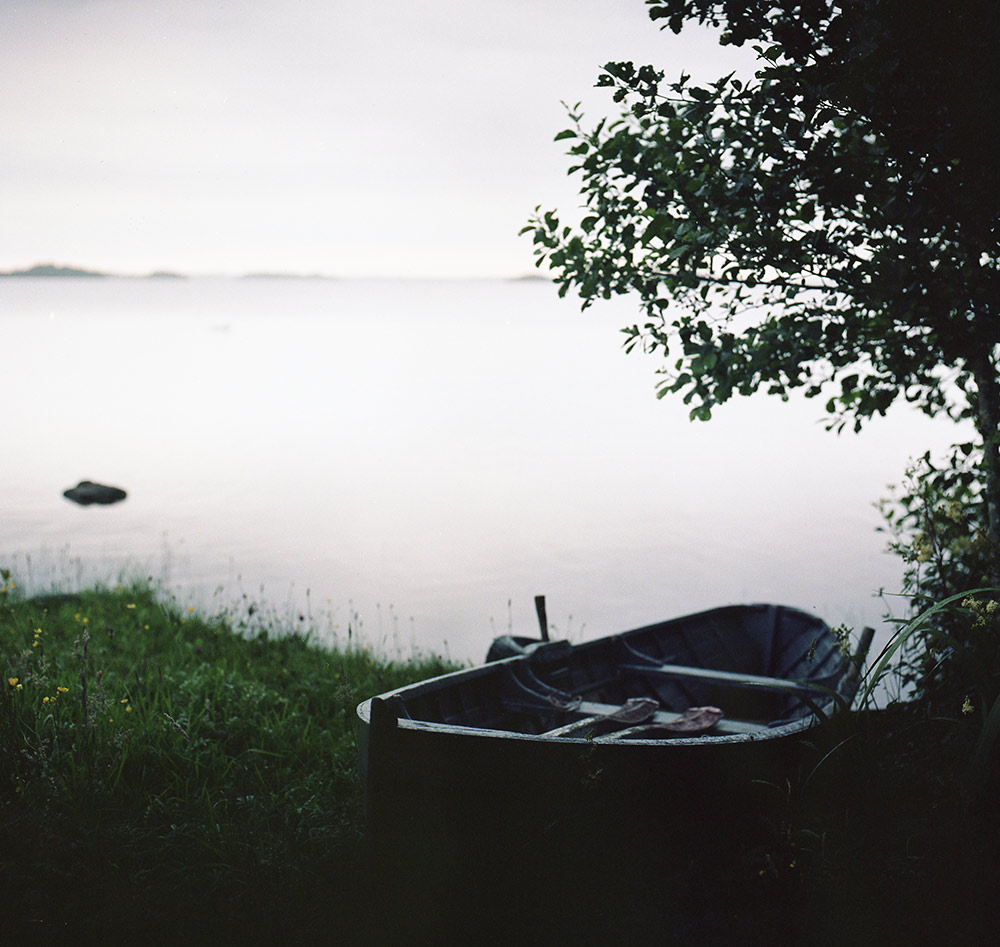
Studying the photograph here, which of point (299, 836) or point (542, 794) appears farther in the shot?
point (299, 836)

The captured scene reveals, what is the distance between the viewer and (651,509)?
1067 inches

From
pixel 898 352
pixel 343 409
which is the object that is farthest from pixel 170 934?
pixel 343 409

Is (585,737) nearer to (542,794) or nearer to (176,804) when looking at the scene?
(542,794)

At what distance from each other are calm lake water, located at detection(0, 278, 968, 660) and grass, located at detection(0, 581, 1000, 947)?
286 centimetres

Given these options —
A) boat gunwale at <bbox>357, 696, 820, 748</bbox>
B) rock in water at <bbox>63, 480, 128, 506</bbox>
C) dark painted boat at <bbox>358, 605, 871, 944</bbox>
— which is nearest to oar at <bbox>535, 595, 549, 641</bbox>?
dark painted boat at <bbox>358, 605, 871, 944</bbox>

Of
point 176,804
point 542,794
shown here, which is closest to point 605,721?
point 542,794

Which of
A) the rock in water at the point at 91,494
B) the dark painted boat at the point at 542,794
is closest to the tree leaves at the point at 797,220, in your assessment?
the dark painted boat at the point at 542,794

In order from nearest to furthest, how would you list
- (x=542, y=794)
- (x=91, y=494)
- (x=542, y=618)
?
(x=542, y=794) → (x=542, y=618) → (x=91, y=494)

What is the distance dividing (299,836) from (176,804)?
2.71 feet

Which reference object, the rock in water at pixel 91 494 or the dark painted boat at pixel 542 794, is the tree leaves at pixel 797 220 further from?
the rock in water at pixel 91 494

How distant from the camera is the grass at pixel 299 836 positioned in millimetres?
3939

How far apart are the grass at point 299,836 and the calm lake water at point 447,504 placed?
286cm

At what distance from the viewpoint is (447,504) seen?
27859 millimetres

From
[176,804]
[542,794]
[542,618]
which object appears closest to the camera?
[542,794]
